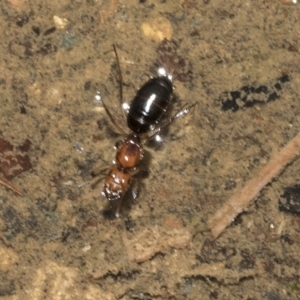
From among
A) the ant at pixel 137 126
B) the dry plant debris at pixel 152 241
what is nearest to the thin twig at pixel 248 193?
the dry plant debris at pixel 152 241

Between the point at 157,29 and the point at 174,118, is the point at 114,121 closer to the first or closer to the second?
the point at 174,118

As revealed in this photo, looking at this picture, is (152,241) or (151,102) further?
(152,241)

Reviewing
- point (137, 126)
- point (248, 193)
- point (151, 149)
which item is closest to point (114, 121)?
point (137, 126)

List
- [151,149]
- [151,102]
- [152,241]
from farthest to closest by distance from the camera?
[151,149] < [152,241] < [151,102]

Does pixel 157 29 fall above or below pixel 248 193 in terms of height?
above

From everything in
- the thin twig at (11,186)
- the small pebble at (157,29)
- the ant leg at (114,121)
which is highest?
the small pebble at (157,29)

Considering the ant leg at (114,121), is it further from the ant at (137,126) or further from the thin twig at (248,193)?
the thin twig at (248,193)
